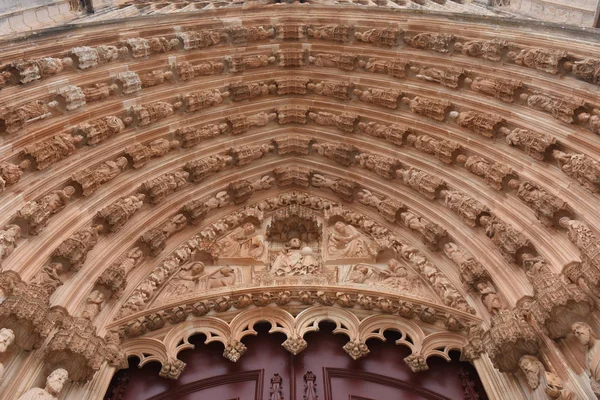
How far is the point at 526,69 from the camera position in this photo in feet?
20.6

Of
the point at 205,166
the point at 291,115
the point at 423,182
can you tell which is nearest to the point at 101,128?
the point at 205,166

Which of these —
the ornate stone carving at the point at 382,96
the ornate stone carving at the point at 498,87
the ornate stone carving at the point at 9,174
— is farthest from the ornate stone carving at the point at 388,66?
the ornate stone carving at the point at 9,174

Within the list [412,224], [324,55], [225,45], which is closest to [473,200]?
[412,224]

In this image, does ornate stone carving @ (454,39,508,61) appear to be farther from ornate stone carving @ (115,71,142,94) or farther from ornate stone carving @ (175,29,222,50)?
ornate stone carving @ (115,71,142,94)

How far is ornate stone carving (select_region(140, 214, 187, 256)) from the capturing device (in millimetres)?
5895

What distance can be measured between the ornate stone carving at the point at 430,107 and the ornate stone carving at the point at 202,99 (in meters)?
2.69

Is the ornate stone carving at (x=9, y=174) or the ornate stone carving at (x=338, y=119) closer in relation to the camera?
the ornate stone carving at (x=9, y=174)

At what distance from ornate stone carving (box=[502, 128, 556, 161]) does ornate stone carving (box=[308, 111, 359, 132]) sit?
2.30 m

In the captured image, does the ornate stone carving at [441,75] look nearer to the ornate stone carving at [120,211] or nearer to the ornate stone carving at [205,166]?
the ornate stone carving at [205,166]

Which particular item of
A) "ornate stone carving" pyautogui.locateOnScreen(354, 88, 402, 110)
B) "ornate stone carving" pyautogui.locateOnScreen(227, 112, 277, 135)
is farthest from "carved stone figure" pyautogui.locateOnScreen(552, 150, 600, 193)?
"ornate stone carving" pyautogui.locateOnScreen(227, 112, 277, 135)

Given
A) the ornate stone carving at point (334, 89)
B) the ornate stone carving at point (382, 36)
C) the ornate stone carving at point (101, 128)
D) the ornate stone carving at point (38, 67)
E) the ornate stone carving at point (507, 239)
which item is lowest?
the ornate stone carving at point (507, 239)

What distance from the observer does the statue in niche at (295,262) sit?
6.08 metres

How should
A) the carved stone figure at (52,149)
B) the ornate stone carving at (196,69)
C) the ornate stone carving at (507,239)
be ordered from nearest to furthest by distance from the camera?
the ornate stone carving at (507,239), the carved stone figure at (52,149), the ornate stone carving at (196,69)

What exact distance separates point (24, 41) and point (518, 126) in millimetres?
5747
